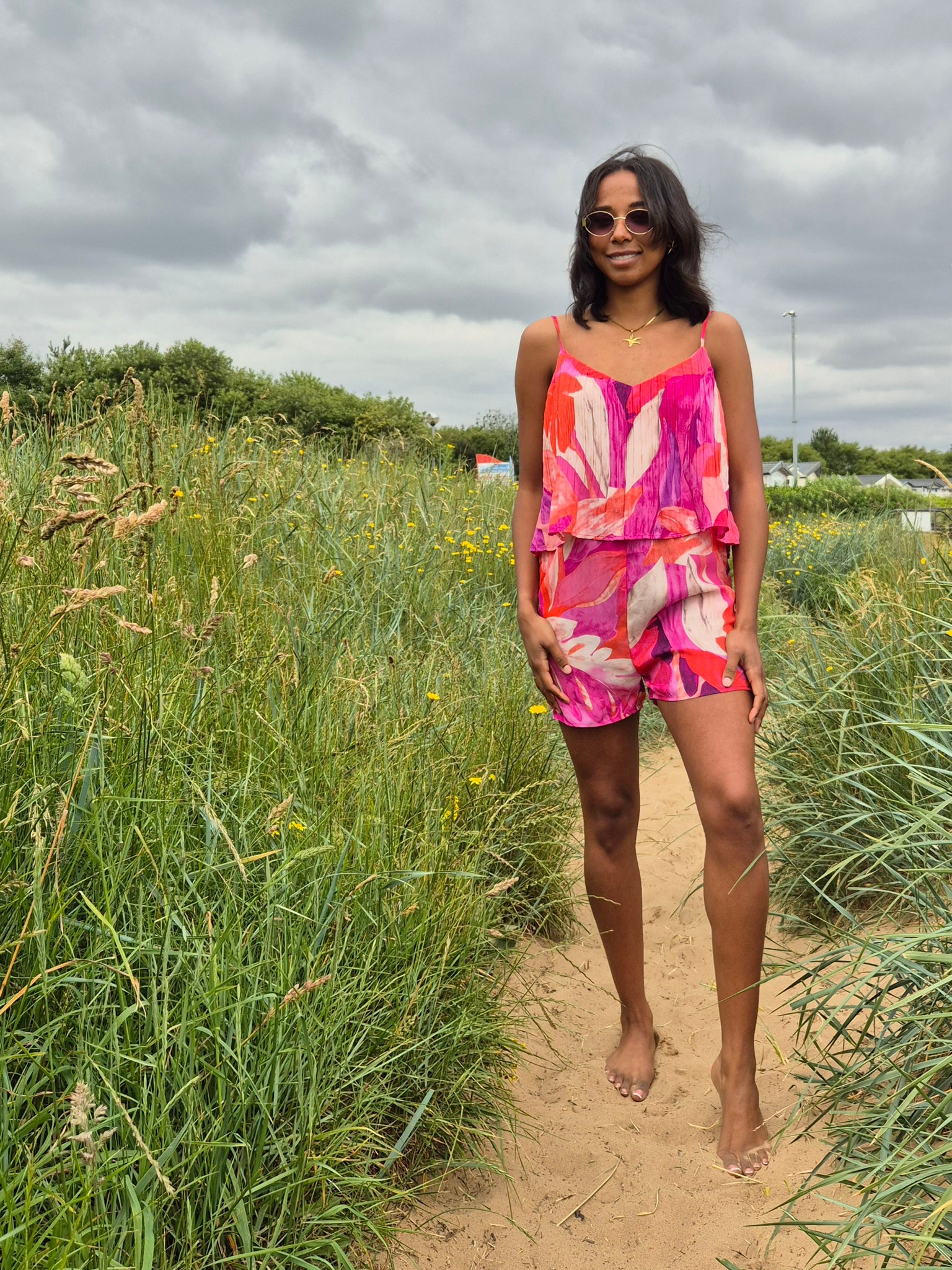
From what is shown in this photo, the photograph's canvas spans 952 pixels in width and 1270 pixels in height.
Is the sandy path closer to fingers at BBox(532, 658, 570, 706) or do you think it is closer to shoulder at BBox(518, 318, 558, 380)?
fingers at BBox(532, 658, 570, 706)

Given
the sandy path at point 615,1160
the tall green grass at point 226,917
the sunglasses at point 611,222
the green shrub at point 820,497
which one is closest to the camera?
the tall green grass at point 226,917

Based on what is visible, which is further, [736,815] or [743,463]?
[743,463]

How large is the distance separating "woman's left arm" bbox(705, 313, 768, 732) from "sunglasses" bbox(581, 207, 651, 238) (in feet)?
0.95

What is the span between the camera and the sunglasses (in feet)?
8.17

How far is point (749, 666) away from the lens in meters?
2.42

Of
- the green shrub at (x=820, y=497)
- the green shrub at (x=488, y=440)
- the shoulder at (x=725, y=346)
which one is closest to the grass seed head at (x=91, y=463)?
the shoulder at (x=725, y=346)

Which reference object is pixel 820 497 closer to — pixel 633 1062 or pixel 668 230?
pixel 668 230

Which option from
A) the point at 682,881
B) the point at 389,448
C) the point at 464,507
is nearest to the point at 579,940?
the point at 682,881

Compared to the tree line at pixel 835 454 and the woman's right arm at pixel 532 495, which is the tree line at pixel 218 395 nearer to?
the woman's right arm at pixel 532 495

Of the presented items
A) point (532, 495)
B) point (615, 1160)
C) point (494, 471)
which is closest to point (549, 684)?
point (532, 495)

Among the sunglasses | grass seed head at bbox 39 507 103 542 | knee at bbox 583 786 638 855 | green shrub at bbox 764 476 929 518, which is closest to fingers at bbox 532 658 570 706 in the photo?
knee at bbox 583 786 638 855

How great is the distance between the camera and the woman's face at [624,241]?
251 centimetres

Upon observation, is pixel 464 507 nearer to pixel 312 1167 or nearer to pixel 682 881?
pixel 682 881

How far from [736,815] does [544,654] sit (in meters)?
0.65
